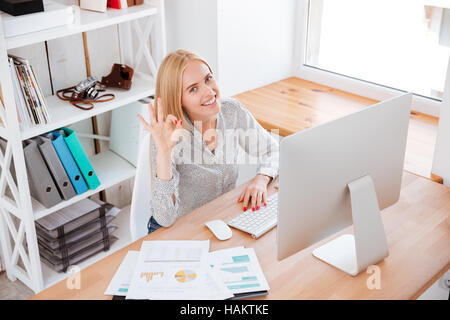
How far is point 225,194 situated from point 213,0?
1046 millimetres

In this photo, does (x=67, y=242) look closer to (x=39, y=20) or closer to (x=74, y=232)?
(x=74, y=232)

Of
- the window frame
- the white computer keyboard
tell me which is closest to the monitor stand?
the white computer keyboard

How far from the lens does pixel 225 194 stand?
193 centimetres

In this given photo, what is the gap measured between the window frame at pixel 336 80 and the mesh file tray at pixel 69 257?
4.75 feet

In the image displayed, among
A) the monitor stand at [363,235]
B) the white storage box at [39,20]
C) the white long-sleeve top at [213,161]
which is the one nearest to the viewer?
the monitor stand at [363,235]

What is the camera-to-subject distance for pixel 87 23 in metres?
2.23

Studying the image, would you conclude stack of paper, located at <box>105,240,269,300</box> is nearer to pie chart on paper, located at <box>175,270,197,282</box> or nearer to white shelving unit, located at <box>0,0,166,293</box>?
pie chart on paper, located at <box>175,270,197,282</box>

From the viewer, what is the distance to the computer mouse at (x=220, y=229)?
1.68 metres

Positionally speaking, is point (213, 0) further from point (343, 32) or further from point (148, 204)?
point (148, 204)

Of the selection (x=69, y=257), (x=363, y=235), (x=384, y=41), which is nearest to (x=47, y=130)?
(x=69, y=257)

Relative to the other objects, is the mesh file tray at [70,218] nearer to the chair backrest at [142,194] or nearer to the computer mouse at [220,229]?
the chair backrest at [142,194]

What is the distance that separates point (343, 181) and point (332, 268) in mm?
268

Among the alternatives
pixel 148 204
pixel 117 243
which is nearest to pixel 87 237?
pixel 117 243

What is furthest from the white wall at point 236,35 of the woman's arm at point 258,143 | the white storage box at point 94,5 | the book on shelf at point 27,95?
the book on shelf at point 27,95
